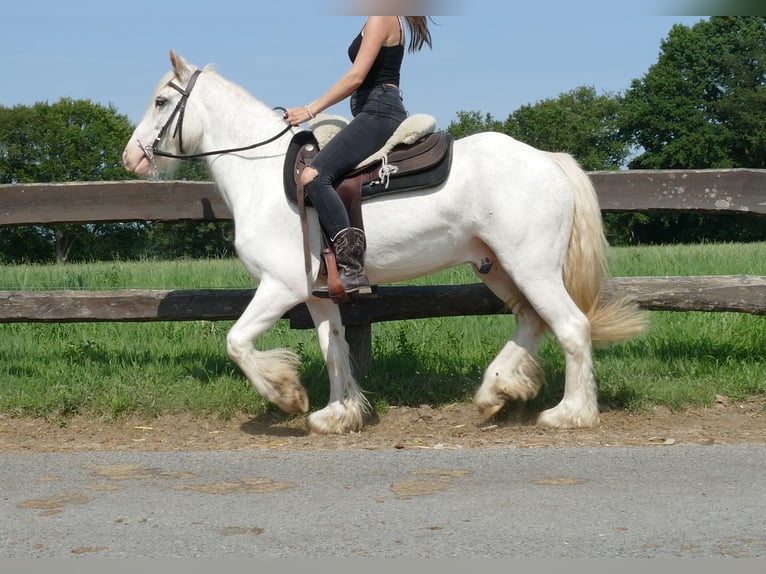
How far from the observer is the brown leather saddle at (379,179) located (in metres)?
5.91

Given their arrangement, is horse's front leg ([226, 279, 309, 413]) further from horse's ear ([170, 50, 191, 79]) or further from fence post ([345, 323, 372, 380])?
horse's ear ([170, 50, 191, 79])

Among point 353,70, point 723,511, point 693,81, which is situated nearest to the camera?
point 723,511

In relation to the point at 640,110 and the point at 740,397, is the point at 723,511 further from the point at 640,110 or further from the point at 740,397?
the point at 640,110

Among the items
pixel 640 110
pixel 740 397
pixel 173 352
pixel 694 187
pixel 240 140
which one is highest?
pixel 640 110

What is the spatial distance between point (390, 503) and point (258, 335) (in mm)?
2065

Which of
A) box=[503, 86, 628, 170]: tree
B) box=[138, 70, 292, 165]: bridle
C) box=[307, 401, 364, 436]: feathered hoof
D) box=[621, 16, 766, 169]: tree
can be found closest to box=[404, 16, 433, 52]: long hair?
box=[138, 70, 292, 165]: bridle

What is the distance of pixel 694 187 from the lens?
278 inches

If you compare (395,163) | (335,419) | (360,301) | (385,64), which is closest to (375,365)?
(360,301)

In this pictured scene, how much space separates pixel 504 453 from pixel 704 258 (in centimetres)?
960

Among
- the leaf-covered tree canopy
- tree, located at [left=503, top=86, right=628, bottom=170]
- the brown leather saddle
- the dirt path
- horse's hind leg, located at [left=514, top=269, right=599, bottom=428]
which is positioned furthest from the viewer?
tree, located at [left=503, top=86, right=628, bottom=170]

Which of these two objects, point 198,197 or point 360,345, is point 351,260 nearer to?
point 360,345

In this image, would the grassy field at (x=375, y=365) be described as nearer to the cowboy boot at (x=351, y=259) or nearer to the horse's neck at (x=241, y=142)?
the cowboy boot at (x=351, y=259)

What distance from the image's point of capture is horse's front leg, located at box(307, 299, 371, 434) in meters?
6.30

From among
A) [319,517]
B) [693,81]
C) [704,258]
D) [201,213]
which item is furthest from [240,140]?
[693,81]
